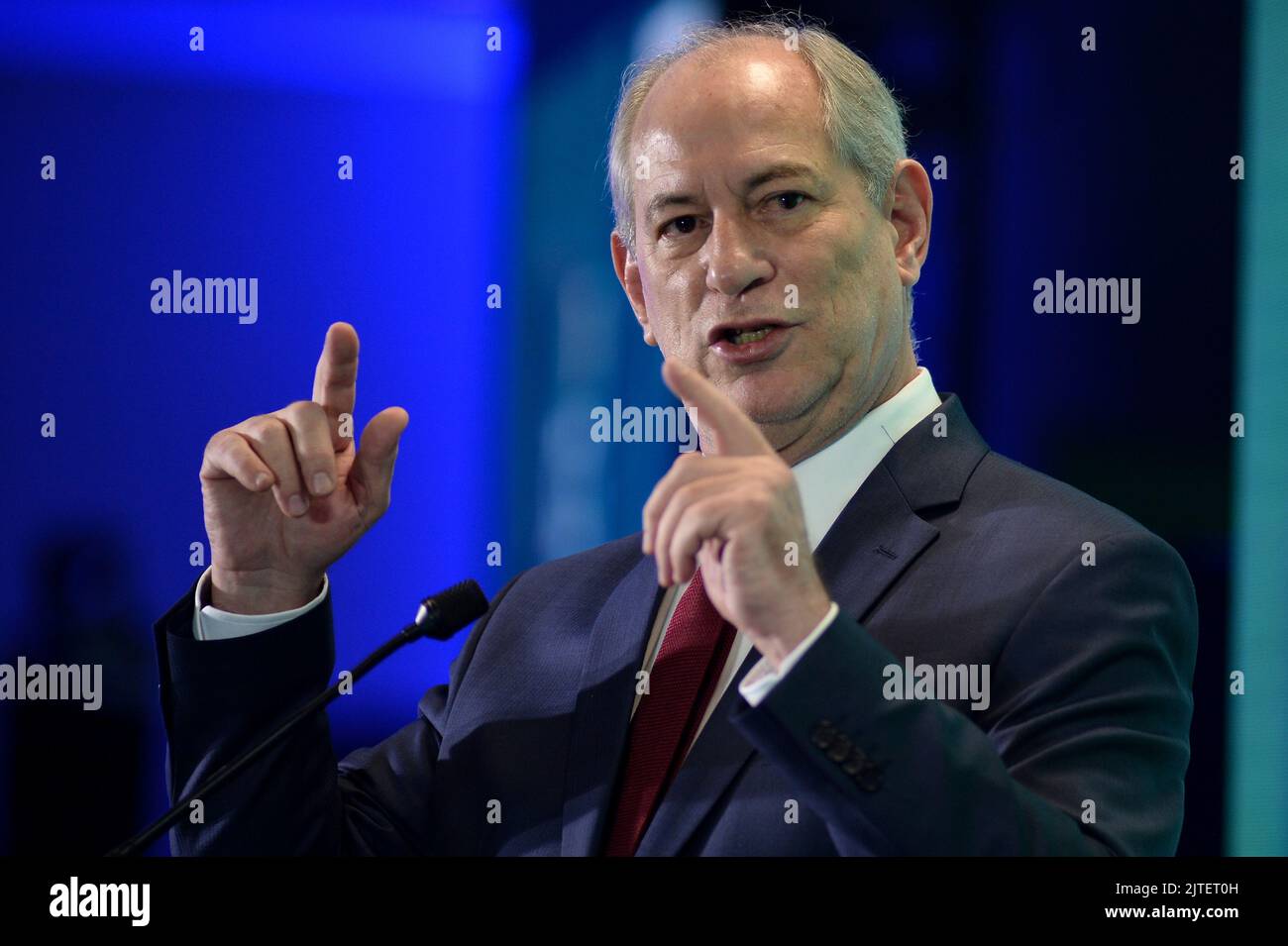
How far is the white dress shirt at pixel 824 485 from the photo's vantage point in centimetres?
193

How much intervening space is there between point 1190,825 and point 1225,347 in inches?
29.5

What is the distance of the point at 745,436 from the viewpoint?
1534mm

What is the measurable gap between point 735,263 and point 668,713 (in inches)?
25.7

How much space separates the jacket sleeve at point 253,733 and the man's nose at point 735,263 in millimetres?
728

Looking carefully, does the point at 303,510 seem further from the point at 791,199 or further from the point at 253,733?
the point at 791,199

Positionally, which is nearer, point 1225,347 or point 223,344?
point 1225,347

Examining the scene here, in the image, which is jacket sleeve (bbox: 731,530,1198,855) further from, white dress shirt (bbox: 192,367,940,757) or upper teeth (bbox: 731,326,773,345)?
upper teeth (bbox: 731,326,773,345)

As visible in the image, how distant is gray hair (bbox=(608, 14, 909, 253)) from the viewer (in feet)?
7.11

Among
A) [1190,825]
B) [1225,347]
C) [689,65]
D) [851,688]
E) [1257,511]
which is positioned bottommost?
[1190,825]

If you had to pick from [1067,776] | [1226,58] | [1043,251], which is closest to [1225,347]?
[1043,251]

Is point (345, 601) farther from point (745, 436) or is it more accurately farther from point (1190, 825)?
point (1190, 825)

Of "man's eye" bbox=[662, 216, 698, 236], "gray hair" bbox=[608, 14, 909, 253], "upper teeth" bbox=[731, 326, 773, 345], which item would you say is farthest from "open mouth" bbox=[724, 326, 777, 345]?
"gray hair" bbox=[608, 14, 909, 253]

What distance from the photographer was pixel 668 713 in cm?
186

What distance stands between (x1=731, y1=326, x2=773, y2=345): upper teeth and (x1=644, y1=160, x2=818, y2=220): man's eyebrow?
8.2 inches
